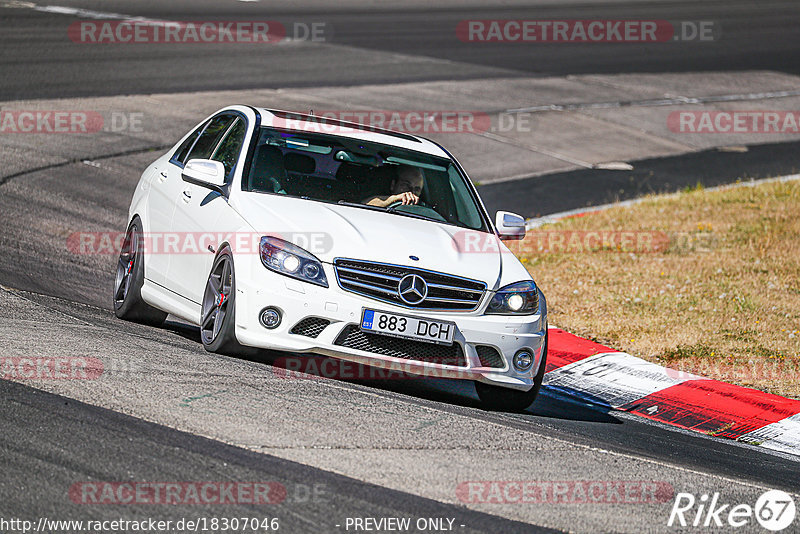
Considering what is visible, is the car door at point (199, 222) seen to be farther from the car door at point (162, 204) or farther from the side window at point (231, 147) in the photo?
the car door at point (162, 204)

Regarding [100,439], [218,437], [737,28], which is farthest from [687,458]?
[737,28]

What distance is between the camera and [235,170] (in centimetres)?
791

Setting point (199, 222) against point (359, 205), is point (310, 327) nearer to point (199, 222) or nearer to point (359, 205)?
point (359, 205)

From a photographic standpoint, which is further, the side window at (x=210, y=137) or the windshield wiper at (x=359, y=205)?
the side window at (x=210, y=137)

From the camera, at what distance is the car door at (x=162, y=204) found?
326 inches

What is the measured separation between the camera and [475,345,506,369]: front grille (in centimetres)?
714

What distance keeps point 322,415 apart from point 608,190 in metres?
11.9

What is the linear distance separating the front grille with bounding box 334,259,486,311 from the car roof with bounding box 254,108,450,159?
5.81 feet

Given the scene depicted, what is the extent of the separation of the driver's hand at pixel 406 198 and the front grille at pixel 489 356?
152 cm

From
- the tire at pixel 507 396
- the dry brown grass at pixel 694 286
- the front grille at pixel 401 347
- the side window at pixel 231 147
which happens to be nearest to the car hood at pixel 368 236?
the front grille at pixel 401 347

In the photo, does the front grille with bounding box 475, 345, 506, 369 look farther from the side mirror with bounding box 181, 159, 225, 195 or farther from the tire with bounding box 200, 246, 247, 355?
the side mirror with bounding box 181, 159, 225, 195

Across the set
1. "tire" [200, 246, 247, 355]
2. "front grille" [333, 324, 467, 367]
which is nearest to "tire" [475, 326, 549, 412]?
"front grille" [333, 324, 467, 367]

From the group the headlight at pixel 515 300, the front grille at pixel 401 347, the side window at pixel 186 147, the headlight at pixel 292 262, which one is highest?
the side window at pixel 186 147

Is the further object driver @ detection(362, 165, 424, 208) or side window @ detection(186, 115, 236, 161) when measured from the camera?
side window @ detection(186, 115, 236, 161)
